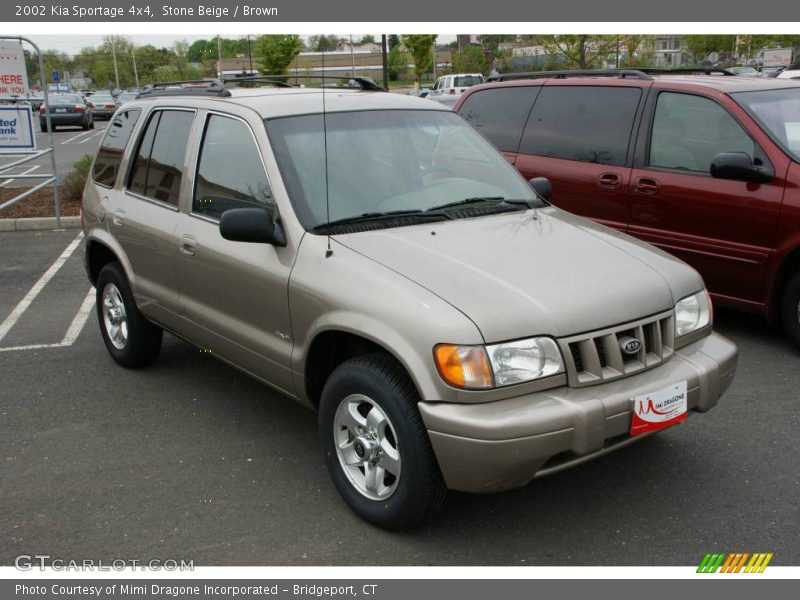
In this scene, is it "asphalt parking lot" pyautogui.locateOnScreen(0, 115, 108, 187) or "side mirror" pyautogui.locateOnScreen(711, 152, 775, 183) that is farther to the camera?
"asphalt parking lot" pyautogui.locateOnScreen(0, 115, 108, 187)

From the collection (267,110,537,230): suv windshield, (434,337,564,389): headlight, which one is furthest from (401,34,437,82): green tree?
(434,337,564,389): headlight

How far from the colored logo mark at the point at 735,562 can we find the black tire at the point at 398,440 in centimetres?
109

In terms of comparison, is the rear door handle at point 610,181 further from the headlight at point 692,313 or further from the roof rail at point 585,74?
the headlight at point 692,313

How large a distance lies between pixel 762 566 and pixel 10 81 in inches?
424

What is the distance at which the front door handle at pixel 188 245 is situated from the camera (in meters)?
4.68

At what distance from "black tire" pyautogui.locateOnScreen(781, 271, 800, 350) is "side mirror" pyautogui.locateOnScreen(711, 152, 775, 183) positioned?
711 mm

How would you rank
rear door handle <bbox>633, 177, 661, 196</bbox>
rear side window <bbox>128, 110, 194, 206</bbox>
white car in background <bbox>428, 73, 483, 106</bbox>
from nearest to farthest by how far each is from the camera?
rear side window <bbox>128, 110, 194, 206</bbox>
rear door handle <bbox>633, 177, 661, 196</bbox>
white car in background <bbox>428, 73, 483, 106</bbox>

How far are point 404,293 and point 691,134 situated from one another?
12.9 ft

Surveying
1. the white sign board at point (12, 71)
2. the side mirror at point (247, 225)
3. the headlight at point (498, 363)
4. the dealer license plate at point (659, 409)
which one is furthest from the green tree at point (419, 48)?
the headlight at point (498, 363)

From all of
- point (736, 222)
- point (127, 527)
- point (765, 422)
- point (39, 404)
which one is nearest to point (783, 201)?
point (736, 222)

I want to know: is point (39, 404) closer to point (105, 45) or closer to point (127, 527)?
point (127, 527)

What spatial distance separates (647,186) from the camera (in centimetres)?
657

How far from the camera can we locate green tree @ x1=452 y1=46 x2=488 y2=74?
2323 inches

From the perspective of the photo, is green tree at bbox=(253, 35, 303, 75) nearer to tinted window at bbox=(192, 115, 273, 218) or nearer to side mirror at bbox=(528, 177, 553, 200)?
tinted window at bbox=(192, 115, 273, 218)
